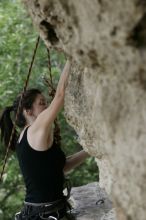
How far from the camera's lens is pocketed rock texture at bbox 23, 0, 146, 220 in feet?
6.39

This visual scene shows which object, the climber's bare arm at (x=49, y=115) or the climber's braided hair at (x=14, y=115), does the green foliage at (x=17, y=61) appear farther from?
the climber's bare arm at (x=49, y=115)

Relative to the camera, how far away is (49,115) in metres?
3.27

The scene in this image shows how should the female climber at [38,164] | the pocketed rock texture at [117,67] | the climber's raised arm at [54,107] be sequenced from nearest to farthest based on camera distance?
the pocketed rock texture at [117,67], the climber's raised arm at [54,107], the female climber at [38,164]

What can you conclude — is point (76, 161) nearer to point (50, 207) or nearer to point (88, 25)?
point (50, 207)

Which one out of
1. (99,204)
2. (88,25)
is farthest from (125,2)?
(99,204)

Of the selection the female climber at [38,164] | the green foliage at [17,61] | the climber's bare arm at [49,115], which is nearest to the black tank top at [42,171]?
the female climber at [38,164]

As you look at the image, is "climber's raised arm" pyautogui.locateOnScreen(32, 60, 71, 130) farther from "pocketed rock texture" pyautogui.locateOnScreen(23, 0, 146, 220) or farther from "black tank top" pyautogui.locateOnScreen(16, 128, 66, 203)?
"pocketed rock texture" pyautogui.locateOnScreen(23, 0, 146, 220)

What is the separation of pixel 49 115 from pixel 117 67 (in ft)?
4.09

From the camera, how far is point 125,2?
1.89 m

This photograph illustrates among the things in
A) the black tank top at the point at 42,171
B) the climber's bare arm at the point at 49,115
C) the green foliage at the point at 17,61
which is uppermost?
the green foliage at the point at 17,61

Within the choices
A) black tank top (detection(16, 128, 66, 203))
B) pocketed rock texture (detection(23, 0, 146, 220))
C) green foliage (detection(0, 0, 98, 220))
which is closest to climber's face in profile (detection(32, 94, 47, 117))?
black tank top (detection(16, 128, 66, 203))

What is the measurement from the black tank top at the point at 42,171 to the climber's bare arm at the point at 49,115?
0.17 metres

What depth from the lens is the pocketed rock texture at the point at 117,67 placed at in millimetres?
1948

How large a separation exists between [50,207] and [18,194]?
4783 millimetres
